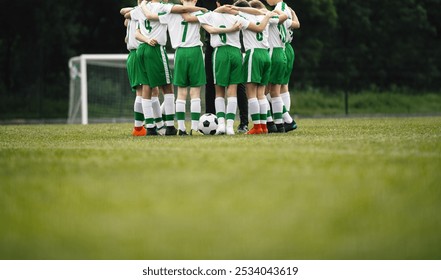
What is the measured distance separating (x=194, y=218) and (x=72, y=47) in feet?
111

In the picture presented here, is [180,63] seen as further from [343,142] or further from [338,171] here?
[338,171]

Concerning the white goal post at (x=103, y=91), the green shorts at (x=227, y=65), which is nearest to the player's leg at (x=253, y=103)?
the green shorts at (x=227, y=65)

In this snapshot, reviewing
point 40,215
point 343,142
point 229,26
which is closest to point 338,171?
point 40,215

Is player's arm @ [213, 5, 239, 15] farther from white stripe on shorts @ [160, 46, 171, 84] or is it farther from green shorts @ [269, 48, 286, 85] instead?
green shorts @ [269, 48, 286, 85]

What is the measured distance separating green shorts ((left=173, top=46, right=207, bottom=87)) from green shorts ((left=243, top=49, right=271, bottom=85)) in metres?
0.62

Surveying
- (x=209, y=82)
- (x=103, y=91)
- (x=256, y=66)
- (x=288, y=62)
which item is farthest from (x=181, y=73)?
(x=103, y=91)

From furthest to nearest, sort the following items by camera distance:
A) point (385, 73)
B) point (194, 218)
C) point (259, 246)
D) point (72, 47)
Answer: point (72, 47), point (385, 73), point (194, 218), point (259, 246)

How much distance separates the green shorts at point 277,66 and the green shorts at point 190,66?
1314mm

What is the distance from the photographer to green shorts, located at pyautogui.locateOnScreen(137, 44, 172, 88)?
12.0 m

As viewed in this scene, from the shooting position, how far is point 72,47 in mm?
37406

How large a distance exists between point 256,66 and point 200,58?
78cm

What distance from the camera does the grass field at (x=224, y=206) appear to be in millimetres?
3861

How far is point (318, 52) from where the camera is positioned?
37.4 m

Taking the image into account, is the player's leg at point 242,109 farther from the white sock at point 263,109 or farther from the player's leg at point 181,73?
the player's leg at point 181,73
